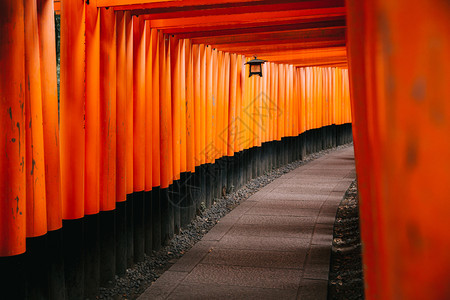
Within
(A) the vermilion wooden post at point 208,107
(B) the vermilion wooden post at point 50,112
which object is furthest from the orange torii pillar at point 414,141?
(A) the vermilion wooden post at point 208,107

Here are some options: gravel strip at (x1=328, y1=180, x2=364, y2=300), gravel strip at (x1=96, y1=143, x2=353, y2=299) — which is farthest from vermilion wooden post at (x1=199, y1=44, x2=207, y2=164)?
gravel strip at (x1=328, y1=180, x2=364, y2=300)

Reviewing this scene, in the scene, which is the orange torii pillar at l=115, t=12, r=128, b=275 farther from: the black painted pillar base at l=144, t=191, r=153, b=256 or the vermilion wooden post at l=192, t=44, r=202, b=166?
the vermilion wooden post at l=192, t=44, r=202, b=166

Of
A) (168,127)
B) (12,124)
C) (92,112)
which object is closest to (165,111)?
(168,127)

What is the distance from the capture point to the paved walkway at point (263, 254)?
4.87 meters

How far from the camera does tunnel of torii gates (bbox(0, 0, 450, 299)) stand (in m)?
0.69

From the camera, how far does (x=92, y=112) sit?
4.56 metres

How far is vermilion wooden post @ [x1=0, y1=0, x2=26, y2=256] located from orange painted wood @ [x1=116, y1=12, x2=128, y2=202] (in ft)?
5.95

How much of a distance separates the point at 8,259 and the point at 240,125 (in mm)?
7739

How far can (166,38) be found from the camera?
21.6 feet

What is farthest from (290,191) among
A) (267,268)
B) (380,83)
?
(380,83)

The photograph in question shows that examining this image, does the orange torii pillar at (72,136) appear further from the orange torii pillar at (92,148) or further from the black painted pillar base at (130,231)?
the black painted pillar base at (130,231)

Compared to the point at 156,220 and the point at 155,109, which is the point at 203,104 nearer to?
the point at 155,109

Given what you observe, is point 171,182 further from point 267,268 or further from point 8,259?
point 8,259

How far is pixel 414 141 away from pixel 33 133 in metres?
3.34
